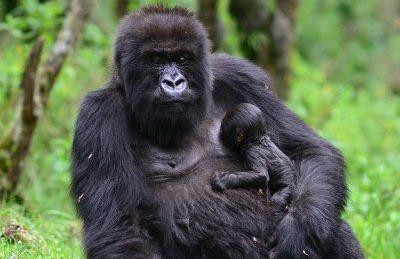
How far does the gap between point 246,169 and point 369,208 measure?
2184 mm

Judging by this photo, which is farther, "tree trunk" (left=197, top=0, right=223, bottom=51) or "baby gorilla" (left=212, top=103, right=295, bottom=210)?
"tree trunk" (left=197, top=0, right=223, bottom=51)

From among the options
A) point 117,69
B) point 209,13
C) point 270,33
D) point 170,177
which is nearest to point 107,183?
point 170,177

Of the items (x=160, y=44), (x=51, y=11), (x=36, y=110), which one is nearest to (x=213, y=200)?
(x=160, y=44)

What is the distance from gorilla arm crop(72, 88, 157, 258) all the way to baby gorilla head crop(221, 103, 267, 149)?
66 cm

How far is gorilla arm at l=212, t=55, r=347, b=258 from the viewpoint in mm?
4551

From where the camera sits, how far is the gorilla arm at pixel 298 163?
4551 mm

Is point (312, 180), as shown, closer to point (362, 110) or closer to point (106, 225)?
point (106, 225)

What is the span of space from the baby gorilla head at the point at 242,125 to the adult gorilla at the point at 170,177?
5.8 inches

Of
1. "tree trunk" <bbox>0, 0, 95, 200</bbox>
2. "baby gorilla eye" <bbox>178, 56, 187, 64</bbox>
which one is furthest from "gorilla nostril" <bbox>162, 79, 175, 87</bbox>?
"tree trunk" <bbox>0, 0, 95, 200</bbox>

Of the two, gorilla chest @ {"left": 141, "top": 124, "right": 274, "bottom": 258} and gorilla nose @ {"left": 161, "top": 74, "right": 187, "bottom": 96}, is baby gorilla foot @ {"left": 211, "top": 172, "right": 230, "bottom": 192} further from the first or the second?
gorilla nose @ {"left": 161, "top": 74, "right": 187, "bottom": 96}

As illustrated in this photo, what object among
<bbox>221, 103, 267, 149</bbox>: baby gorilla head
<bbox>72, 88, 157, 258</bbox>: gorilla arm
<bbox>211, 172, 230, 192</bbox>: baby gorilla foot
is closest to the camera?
<bbox>72, 88, 157, 258</bbox>: gorilla arm

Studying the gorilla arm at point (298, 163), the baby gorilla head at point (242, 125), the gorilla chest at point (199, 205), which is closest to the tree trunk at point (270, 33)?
the gorilla arm at point (298, 163)

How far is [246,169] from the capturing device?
Answer: 4.89 metres

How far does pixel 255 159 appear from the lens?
4844 mm
